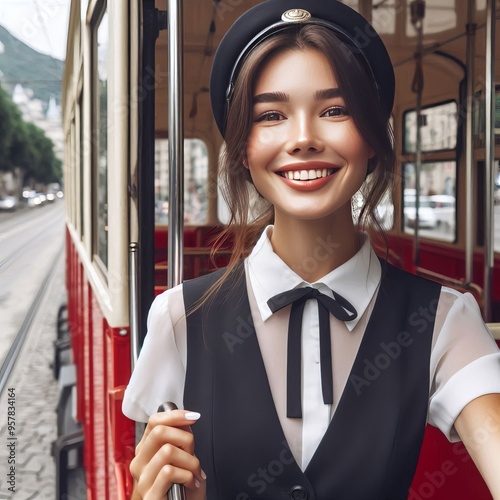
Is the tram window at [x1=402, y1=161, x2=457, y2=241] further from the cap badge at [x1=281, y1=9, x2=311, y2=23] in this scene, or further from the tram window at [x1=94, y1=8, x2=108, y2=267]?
the cap badge at [x1=281, y1=9, x2=311, y2=23]

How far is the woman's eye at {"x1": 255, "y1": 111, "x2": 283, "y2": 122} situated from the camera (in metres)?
1.20

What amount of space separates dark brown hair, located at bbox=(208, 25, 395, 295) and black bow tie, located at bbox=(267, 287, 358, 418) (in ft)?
0.60

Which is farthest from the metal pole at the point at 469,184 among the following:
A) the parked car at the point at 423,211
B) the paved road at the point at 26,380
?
the paved road at the point at 26,380

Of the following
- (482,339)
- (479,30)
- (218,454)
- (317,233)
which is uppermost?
(479,30)

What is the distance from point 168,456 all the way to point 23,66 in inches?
52.0

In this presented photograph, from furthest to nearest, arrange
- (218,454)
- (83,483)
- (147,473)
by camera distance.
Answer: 1. (83,483)
2. (218,454)
3. (147,473)

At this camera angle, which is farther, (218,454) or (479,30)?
(479,30)

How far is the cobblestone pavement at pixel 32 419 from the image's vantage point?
89.6 inches

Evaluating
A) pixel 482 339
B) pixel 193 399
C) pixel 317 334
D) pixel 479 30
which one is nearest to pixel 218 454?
pixel 193 399

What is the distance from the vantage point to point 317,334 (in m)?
1.22

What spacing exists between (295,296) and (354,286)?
4.6 inches

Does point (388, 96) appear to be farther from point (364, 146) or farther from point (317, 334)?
point (317, 334)

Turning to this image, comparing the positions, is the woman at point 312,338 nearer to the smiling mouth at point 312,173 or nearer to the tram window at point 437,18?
the smiling mouth at point 312,173

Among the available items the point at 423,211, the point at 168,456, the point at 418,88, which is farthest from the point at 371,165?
the point at 423,211
